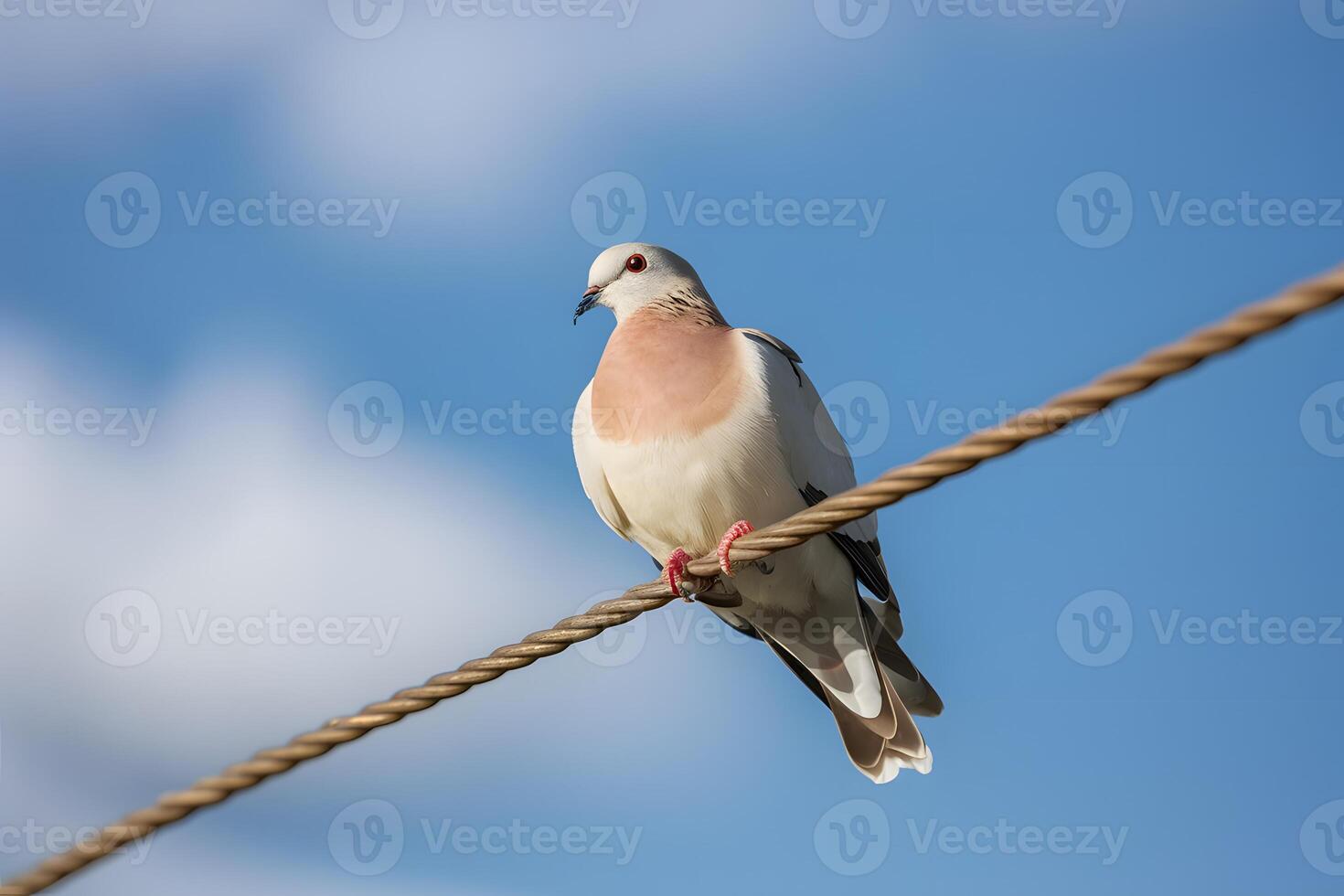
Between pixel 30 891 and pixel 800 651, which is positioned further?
pixel 800 651

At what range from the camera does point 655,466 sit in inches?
187

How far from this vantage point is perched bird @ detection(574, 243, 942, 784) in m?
4.72

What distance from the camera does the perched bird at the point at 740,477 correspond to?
15.5ft

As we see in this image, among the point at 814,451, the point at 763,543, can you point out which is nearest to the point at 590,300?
the point at 814,451

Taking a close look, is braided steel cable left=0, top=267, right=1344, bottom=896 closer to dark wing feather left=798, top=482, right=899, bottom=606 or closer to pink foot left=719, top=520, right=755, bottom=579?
pink foot left=719, top=520, right=755, bottom=579

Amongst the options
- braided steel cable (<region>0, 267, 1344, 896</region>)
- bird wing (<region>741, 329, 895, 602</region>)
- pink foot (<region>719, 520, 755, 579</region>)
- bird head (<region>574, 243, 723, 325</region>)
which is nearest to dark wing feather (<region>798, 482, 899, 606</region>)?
bird wing (<region>741, 329, 895, 602</region>)

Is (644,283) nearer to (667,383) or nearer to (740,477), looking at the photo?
(667,383)

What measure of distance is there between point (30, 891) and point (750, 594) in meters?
2.99

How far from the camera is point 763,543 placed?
10.8ft

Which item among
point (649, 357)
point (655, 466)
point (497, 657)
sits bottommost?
point (497, 657)

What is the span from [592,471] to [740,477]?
0.68 m

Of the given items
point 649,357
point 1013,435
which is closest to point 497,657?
point 1013,435

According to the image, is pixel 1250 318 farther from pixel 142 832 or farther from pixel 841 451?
pixel 841 451

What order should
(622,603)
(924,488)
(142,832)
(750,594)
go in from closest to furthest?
1. (924,488)
2. (142,832)
3. (622,603)
4. (750,594)
